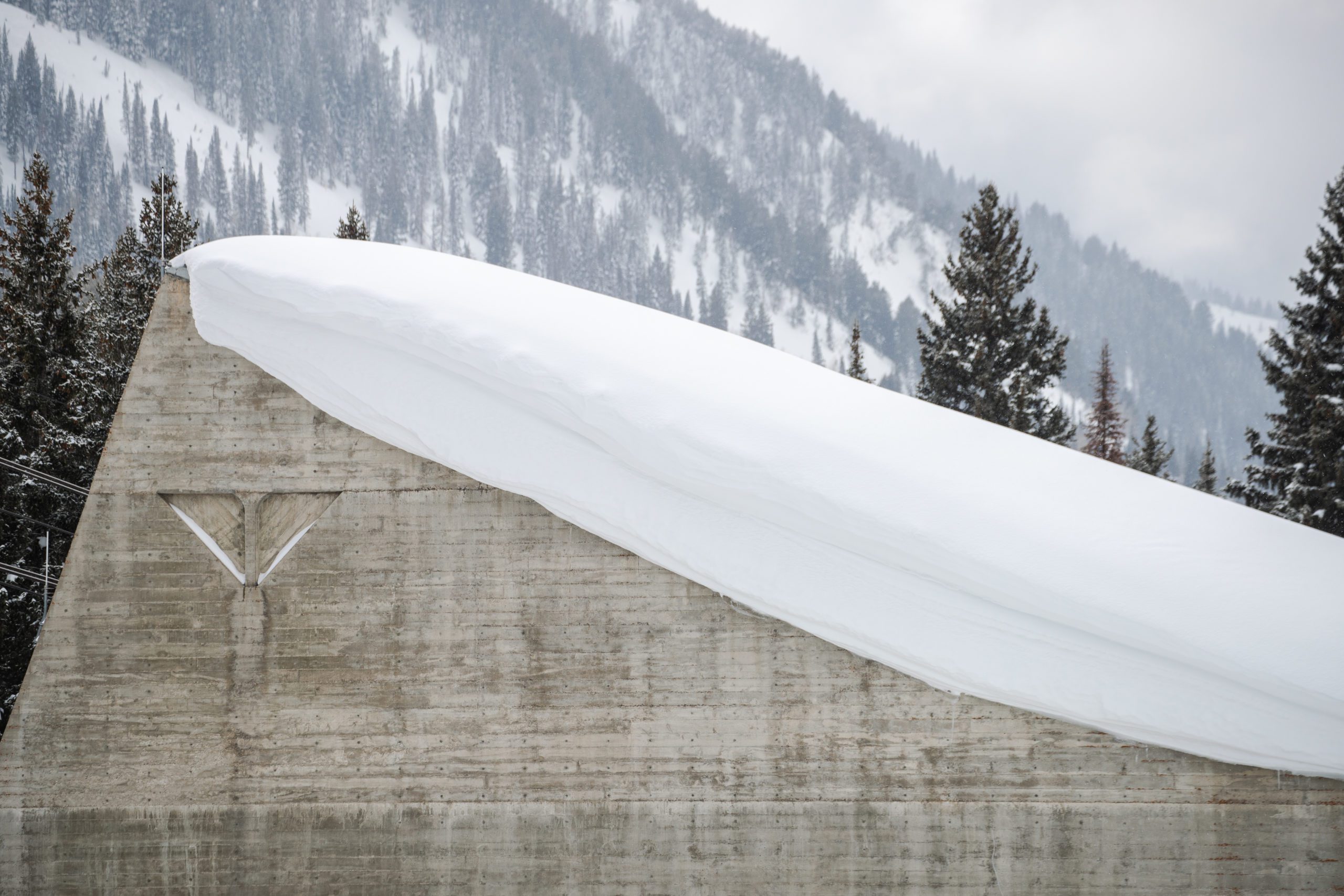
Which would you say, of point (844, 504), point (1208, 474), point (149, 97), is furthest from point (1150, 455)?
point (149, 97)

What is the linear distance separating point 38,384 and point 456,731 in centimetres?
1252

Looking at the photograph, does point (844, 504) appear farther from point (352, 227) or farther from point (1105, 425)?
point (1105, 425)

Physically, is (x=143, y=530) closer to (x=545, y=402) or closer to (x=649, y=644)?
(x=545, y=402)

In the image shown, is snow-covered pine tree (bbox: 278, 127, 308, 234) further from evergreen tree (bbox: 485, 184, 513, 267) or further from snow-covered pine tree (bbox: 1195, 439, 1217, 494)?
snow-covered pine tree (bbox: 1195, 439, 1217, 494)

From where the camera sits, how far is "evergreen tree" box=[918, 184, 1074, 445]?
16531 millimetres

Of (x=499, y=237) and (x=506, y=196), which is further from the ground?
(x=506, y=196)

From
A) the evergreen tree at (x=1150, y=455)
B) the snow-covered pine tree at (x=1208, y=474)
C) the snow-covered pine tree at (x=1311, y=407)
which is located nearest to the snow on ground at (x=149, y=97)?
the evergreen tree at (x=1150, y=455)

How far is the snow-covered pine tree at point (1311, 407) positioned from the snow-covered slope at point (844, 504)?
24.3 ft

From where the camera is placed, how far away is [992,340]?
16781 mm

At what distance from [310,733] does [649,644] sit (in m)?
2.33

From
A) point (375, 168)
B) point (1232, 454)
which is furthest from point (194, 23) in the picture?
point (1232, 454)

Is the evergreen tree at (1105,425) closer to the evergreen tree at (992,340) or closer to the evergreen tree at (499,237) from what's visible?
the evergreen tree at (992,340)

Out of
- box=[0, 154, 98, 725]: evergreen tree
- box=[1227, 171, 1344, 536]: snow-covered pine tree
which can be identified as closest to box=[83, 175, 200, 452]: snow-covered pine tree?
box=[0, 154, 98, 725]: evergreen tree

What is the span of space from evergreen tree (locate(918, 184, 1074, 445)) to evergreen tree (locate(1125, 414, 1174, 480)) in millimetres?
8757
